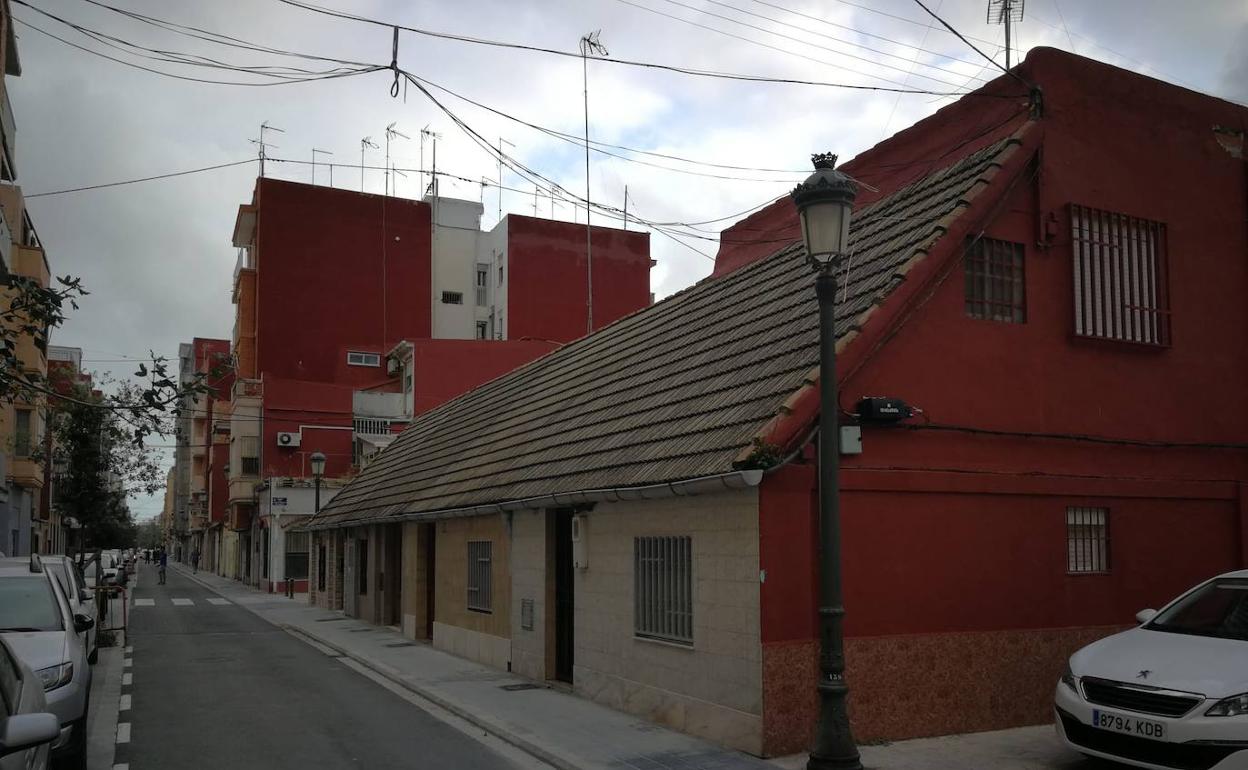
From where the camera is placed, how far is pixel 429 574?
69.3 ft

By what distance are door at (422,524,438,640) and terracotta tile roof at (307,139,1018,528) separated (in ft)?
2.72

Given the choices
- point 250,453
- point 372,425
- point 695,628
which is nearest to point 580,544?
point 695,628

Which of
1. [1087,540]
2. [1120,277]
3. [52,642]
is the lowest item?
[52,642]

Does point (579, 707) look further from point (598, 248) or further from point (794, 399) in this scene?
point (598, 248)

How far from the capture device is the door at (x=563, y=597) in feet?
47.9

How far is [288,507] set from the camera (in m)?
45.0

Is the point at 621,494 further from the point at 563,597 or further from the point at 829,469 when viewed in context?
the point at 829,469

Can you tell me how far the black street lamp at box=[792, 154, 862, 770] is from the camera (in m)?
→ 7.72

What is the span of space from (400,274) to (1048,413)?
1840 inches

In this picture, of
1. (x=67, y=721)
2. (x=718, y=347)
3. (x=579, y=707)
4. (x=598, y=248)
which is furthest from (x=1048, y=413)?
(x=598, y=248)

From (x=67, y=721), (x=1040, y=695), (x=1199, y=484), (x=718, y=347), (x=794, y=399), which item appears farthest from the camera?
(x=718, y=347)

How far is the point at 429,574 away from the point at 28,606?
10.9m

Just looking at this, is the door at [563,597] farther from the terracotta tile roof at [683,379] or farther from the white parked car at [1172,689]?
the white parked car at [1172,689]

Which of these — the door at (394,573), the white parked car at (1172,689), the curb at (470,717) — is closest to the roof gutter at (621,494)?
the curb at (470,717)
